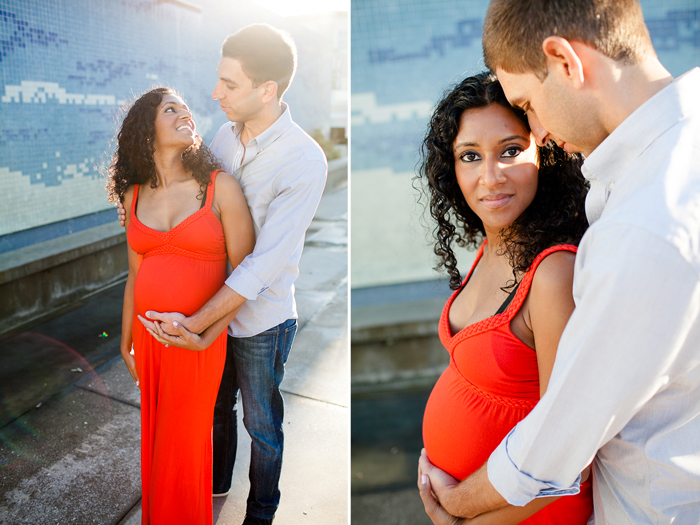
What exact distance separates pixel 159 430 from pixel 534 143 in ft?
4.90

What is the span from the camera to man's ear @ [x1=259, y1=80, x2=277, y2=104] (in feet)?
5.77

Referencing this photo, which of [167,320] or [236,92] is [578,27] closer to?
[236,92]

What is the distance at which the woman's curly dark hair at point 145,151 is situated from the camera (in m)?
1.68

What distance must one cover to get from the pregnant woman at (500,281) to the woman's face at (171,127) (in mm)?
847

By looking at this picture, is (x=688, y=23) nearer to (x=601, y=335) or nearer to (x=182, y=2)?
(x=601, y=335)

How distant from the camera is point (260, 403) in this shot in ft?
6.14

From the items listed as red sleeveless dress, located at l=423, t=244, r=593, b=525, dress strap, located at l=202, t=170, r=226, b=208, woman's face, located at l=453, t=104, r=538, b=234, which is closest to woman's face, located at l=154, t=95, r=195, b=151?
dress strap, located at l=202, t=170, r=226, b=208

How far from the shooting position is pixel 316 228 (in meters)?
6.85

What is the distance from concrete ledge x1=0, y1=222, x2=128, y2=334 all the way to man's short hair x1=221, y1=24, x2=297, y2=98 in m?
2.72

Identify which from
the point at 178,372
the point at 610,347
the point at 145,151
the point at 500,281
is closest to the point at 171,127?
the point at 145,151

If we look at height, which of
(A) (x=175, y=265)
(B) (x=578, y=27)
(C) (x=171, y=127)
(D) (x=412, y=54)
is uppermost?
(D) (x=412, y=54)

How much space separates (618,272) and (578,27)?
392 mm

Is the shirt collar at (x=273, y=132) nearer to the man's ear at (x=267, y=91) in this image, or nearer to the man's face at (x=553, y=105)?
the man's ear at (x=267, y=91)

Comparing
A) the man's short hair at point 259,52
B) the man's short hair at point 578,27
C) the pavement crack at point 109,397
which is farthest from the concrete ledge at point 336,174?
the man's short hair at point 578,27
